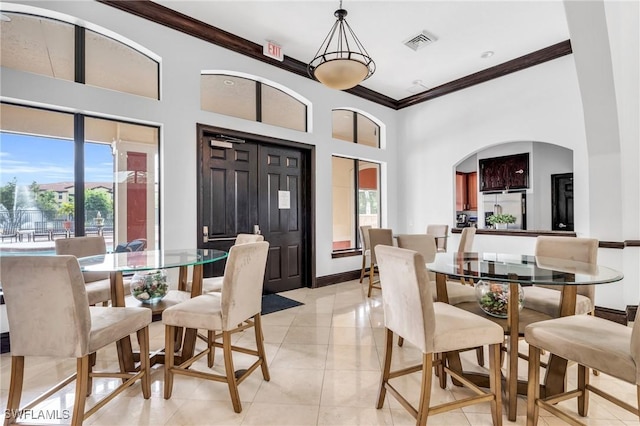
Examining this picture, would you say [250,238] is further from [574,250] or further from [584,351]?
[574,250]

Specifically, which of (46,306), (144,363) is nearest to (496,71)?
(144,363)

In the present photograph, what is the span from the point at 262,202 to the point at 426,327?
3323mm

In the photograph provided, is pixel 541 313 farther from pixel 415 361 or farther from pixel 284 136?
pixel 284 136

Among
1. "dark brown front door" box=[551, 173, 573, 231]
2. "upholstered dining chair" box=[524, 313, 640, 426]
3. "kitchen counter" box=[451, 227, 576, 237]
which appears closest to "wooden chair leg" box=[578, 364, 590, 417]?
"upholstered dining chair" box=[524, 313, 640, 426]

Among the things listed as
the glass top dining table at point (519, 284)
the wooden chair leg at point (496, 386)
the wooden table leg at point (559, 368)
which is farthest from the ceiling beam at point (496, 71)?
the wooden chair leg at point (496, 386)

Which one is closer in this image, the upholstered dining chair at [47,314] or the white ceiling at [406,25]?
the upholstered dining chair at [47,314]

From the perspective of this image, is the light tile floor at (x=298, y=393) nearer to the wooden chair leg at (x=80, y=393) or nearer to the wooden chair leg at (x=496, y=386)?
the wooden chair leg at (x=496, y=386)

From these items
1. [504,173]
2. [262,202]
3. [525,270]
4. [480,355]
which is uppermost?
[504,173]

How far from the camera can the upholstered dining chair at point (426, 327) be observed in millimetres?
1621

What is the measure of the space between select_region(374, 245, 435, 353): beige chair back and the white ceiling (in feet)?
9.86

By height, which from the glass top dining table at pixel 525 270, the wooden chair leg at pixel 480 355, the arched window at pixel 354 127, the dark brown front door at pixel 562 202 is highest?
the arched window at pixel 354 127

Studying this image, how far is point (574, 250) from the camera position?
101 inches

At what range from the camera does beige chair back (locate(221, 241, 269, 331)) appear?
6.49 ft

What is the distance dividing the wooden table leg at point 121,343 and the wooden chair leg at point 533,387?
2548 millimetres
